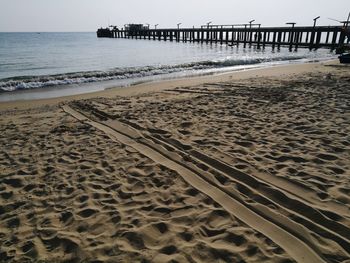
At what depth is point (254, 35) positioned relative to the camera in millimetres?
42188

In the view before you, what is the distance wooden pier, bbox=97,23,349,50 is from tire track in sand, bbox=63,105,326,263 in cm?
2391

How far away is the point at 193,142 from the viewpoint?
5.36 meters

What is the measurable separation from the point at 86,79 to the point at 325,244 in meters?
15.1

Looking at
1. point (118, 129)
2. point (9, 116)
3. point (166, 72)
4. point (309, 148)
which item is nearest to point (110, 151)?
point (118, 129)

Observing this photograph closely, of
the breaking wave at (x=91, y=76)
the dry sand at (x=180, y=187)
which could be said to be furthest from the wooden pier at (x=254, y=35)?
the dry sand at (x=180, y=187)

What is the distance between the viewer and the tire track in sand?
272cm

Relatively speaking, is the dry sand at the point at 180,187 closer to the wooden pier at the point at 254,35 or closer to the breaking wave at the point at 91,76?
the breaking wave at the point at 91,76

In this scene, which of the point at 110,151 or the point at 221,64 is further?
the point at 221,64

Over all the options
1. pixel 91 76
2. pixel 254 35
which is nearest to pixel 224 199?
pixel 91 76

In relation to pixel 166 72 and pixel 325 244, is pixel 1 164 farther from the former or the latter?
pixel 166 72

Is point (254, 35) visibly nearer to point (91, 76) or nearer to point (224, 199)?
point (91, 76)

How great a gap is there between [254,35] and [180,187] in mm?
42748

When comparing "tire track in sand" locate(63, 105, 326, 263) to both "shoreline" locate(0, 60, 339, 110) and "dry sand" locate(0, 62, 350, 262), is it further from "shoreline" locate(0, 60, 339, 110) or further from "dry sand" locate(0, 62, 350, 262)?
"shoreline" locate(0, 60, 339, 110)

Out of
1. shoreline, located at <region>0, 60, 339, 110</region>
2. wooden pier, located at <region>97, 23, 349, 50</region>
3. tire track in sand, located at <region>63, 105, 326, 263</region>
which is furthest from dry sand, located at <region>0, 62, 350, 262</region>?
wooden pier, located at <region>97, 23, 349, 50</region>
